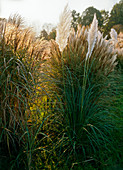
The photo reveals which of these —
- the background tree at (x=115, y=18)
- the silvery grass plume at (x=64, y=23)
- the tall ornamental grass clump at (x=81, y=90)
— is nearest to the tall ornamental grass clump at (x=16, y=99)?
the tall ornamental grass clump at (x=81, y=90)

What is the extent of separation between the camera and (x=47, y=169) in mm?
1788

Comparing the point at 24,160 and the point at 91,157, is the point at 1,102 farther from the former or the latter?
the point at 91,157

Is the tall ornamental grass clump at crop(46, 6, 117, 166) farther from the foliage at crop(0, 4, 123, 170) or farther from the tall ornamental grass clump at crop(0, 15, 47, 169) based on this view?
the tall ornamental grass clump at crop(0, 15, 47, 169)

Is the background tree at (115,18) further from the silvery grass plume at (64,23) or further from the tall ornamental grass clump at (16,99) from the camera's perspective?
the tall ornamental grass clump at (16,99)

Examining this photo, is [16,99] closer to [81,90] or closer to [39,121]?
[39,121]

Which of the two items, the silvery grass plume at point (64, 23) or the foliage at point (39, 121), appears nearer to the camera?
the foliage at point (39, 121)

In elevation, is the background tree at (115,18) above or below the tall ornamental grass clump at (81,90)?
above

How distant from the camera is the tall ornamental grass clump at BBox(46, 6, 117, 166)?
6.44ft

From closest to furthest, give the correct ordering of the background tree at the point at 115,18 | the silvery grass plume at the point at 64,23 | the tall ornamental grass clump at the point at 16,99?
the tall ornamental grass clump at the point at 16,99 < the silvery grass plume at the point at 64,23 < the background tree at the point at 115,18

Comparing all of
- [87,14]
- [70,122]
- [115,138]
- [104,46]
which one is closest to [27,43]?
[70,122]

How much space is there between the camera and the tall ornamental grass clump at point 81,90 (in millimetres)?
1964

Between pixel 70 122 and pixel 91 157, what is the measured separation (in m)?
0.49

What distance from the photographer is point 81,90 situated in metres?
2.49

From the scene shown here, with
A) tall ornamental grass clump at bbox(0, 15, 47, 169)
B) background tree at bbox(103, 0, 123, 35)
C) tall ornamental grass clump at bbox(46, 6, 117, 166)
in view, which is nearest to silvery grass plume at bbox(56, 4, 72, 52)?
tall ornamental grass clump at bbox(46, 6, 117, 166)
